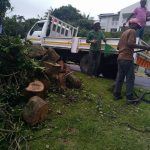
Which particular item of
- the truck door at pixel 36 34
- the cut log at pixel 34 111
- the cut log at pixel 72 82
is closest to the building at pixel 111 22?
the truck door at pixel 36 34

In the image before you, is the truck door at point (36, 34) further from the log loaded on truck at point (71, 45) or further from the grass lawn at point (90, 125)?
the grass lawn at point (90, 125)

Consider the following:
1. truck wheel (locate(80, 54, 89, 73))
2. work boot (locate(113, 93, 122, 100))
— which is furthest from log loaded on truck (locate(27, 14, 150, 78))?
work boot (locate(113, 93, 122, 100))

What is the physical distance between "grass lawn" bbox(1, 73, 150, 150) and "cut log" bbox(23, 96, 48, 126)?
5.0 inches

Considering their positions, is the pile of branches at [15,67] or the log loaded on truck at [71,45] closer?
the pile of branches at [15,67]

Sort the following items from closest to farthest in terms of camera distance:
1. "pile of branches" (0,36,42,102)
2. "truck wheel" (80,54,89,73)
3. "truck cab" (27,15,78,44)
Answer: "pile of branches" (0,36,42,102), "truck wheel" (80,54,89,73), "truck cab" (27,15,78,44)

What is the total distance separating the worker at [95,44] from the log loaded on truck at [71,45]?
376 mm

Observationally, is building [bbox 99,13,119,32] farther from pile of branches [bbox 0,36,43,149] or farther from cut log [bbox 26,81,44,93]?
cut log [bbox 26,81,44,93]

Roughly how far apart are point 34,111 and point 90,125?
1060mm

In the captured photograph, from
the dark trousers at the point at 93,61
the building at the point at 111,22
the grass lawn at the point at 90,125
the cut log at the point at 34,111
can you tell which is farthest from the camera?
the building at the point at 111,22

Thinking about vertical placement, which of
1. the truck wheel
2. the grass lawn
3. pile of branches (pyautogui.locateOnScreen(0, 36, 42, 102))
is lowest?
the grass lawn

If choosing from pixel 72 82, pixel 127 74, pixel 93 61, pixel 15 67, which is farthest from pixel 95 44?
pixel 15 67

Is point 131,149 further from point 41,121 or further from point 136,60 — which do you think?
point 136,60

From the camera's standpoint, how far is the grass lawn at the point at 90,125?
5.81 metres

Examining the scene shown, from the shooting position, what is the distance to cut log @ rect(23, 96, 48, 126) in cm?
626
